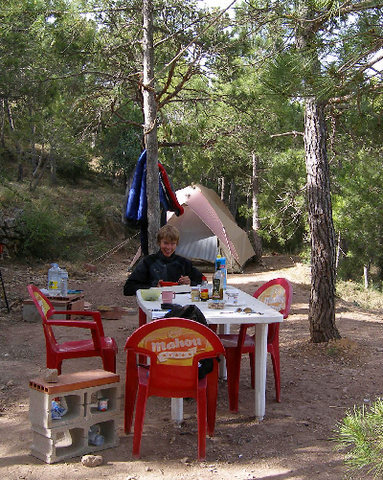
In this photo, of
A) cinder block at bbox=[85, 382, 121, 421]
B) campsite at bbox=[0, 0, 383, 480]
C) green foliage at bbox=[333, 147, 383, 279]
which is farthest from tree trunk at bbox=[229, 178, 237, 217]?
cinder block at bbox=[85, 382, 121, 421]

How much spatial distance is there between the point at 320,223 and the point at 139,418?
9.99 feet

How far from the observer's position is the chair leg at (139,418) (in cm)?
301

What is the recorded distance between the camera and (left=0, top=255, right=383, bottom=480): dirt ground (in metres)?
2.92

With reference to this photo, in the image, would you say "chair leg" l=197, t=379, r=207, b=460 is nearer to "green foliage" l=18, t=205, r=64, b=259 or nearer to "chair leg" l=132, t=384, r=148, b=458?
Result: "chair leg" l=132, t=384, r=148, b=458

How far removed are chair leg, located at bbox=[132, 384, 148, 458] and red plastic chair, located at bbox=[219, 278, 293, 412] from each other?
0.91 meters

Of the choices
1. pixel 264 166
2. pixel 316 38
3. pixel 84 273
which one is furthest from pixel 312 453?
pixel 264 166

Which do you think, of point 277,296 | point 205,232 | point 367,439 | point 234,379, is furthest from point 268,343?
point 205,232

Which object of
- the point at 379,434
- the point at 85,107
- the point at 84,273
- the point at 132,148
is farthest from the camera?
the point at 132,148

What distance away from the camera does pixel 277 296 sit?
447 centimetres

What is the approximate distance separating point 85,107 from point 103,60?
73 cm

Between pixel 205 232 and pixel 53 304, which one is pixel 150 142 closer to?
pixel 53 304

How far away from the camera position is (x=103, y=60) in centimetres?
754

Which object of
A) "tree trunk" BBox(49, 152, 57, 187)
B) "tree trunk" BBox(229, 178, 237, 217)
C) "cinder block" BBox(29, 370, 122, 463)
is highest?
"tree trunk" BBox(49, 152, 57, 187)

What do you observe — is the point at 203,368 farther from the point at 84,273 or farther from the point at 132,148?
the point at 132,148
